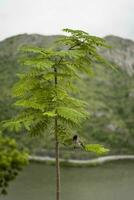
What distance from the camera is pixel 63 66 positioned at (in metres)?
11.6

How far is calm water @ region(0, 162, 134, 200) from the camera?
348 feet

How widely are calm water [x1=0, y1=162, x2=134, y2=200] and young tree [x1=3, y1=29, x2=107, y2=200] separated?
8758 centimetres

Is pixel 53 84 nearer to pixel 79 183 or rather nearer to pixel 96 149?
pixel 96 149

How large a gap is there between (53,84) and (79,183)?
110916 mm

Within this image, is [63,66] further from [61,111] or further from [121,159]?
[121,159]

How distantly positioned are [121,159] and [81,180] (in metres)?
42.3

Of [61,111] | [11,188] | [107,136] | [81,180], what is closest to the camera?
[61,111]

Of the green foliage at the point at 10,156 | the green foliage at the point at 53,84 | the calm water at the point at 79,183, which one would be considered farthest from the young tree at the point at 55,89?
the calm water at the point at 79,183

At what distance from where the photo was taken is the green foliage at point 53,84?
11148 millimetres

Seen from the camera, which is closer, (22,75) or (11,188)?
(22,75)

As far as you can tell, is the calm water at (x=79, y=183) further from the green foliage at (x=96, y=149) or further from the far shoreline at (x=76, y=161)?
the green foliage at (x=96, y=149)

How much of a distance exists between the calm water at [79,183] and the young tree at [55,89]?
Answer: 87.6 metres

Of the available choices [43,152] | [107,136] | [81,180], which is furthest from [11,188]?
[107,136]

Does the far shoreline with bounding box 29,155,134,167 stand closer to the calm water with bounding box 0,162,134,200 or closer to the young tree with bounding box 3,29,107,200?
the calm water with bounding box 0,162,134,200
